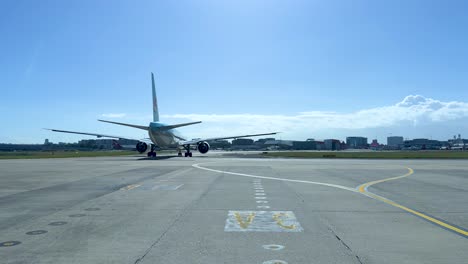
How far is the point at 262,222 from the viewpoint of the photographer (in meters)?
9.43

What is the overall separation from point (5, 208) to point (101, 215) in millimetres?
3481

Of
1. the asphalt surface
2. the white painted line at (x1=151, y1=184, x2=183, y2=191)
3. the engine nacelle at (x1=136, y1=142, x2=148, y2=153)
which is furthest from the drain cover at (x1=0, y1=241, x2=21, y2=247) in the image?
the engine nacelle at (x1=136, y1=142, x2=148, y2=153)

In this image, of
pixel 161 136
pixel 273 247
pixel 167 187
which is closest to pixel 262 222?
pixel 273 247

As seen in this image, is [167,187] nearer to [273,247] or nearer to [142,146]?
[273,247]

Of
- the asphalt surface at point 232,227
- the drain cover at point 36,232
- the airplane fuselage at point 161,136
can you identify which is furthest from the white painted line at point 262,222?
the airplane fuselage at point 161,136

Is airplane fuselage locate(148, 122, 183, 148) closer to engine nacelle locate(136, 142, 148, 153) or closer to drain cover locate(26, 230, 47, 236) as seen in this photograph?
engine nacelle locate(136, 142, 148, 153)

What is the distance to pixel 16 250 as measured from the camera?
6.91 m

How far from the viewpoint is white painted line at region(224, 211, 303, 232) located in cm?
865

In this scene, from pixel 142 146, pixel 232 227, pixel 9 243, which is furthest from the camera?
pixel 142 146

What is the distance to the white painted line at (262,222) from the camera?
8.65m

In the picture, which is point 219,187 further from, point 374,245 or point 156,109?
point 156,109

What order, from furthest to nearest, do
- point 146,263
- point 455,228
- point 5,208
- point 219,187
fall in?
1. point 219,187
2. point 5,208
3. point 455,228
4. point 146,263

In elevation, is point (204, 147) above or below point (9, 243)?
above

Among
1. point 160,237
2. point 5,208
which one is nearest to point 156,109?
point 5,208
